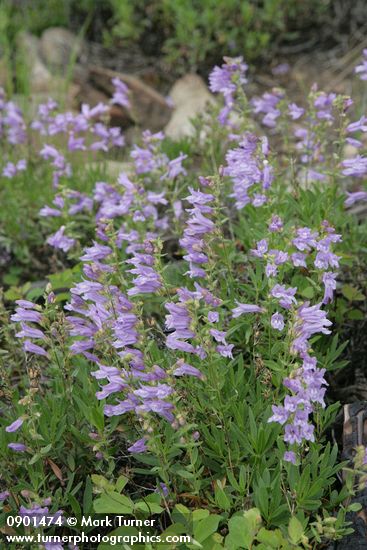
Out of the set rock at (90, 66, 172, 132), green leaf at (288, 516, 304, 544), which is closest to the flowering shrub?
green leaf at (288, 516, 304, 544)

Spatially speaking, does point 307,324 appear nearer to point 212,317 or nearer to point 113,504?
point 212,317

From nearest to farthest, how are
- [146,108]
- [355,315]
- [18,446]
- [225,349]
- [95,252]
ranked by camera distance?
[225,349] < [18,446] < [95,252] < [355,315] < [146,108]

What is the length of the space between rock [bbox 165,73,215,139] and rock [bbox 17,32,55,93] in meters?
1.39

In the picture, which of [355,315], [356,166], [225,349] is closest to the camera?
[225,349]

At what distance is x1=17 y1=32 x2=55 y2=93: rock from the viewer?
26.9ft

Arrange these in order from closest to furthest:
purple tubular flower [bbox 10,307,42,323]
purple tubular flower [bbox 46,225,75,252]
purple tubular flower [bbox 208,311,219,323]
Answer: purple tubular flower [bbox 208,311,219,323] → purple tubular flower [bbox 10,307,42,323] → purple tubular flower [bbox 46,225,75,252]

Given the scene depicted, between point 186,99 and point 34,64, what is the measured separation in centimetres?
207

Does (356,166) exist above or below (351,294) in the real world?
above

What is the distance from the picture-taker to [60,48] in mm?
8914

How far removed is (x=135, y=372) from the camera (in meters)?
2.43

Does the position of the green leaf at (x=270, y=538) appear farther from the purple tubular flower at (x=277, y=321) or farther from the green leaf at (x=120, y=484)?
the purple tubular flower at (x=277, y=321)

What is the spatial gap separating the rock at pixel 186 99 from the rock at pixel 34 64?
4.57 feet

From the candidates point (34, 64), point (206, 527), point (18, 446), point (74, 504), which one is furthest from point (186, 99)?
point (206, 527)

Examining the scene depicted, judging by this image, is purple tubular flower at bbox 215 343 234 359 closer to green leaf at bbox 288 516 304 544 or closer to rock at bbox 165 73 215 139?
green leaf at bbox 288 516 304 544
